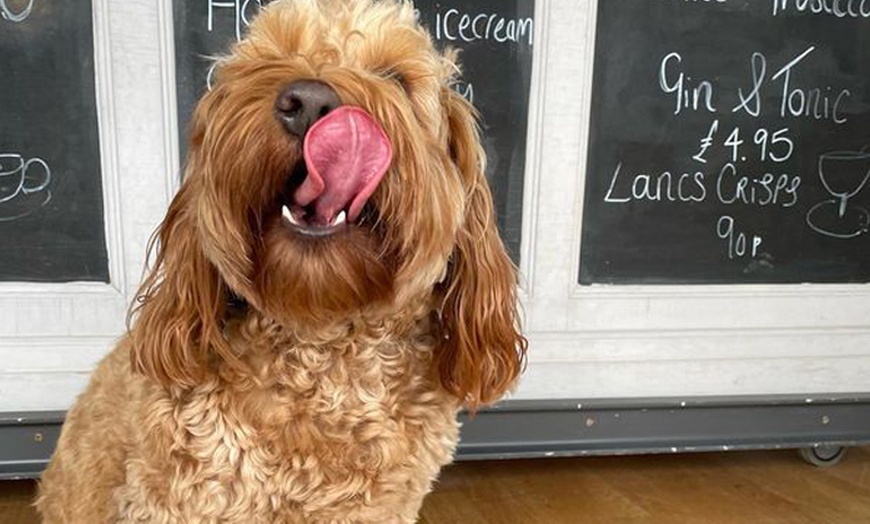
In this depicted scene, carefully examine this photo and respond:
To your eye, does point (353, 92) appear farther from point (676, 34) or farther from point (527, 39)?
point (676, 34)

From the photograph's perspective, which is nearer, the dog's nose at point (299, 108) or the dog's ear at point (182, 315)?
the dog's nose at point (299, 108)

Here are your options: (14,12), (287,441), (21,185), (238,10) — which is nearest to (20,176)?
(21,185)

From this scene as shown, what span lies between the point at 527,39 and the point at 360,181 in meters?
0.99

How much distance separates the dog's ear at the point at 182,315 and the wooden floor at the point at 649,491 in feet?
2.85

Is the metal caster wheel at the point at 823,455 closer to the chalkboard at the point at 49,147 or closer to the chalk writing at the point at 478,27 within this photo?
the chalk writing at the point at 478,27

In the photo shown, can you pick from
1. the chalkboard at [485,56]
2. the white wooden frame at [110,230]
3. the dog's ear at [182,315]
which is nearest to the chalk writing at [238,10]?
the chalkboard at [485,56]

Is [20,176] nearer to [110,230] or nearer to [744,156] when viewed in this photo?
[110,230]

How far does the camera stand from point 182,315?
105 cm

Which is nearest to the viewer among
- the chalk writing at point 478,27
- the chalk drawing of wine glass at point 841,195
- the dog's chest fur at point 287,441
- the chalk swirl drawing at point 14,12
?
the dog's chest fur at point 287,441

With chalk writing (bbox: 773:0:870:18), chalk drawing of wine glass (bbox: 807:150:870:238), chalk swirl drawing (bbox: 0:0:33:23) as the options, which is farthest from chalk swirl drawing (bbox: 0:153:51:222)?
chalk drawing of wine glass (bbox: 807:150:870:238)

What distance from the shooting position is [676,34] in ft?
5.85

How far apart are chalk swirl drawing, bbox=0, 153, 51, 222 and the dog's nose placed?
40.0 inches

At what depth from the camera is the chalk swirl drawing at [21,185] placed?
5.33ft

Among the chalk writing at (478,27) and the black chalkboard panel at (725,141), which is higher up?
the chalk writing at (478,27)
